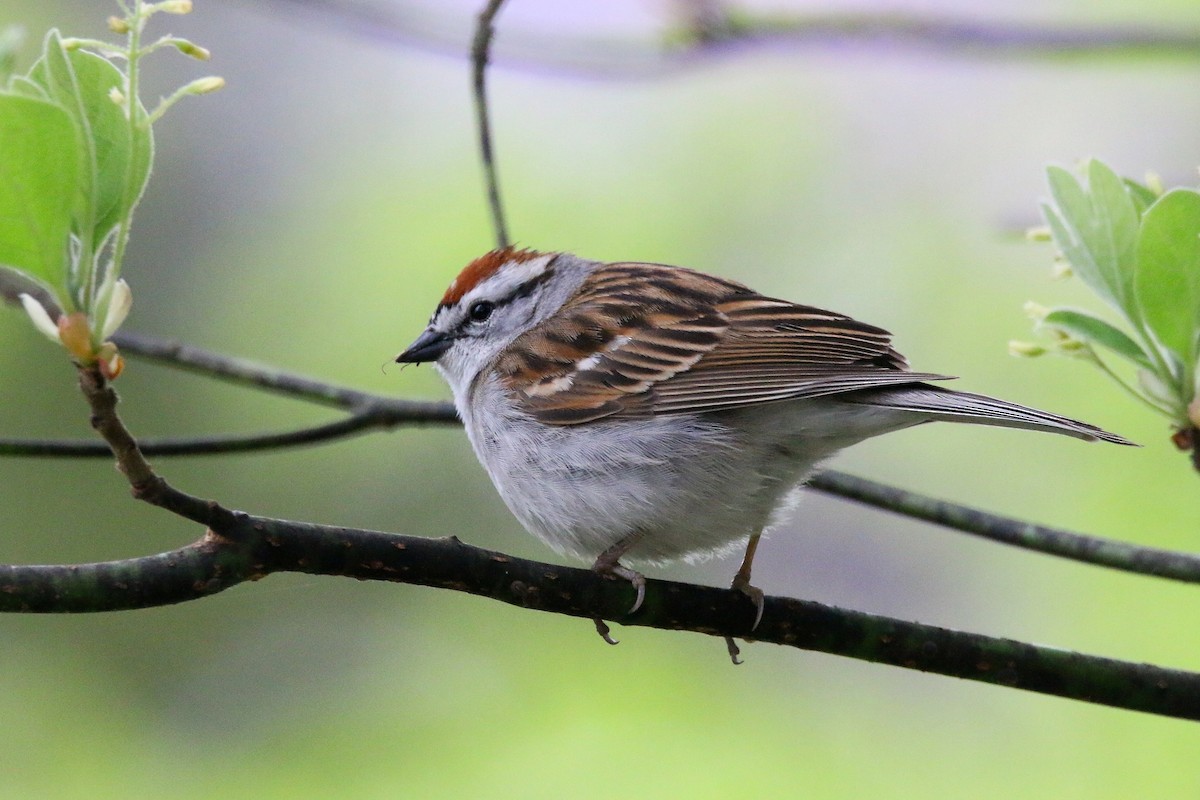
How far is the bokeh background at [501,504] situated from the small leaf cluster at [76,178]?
7.76 ft

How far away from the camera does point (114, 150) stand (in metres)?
1.83

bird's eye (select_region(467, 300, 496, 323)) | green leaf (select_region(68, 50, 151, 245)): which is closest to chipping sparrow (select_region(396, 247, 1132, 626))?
bird's eye (select_region(467, 300, 496, 323))

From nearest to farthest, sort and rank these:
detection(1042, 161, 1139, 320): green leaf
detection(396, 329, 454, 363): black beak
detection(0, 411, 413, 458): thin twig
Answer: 1. detection(1042, 161, 1139, 320): green leaf
2. detection(0, 411, 413, 458): thin twig
3. detection(396, 329, 454, 363): black beak

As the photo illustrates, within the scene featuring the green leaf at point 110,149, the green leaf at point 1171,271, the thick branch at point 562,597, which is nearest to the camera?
the green leaf at point 110,149

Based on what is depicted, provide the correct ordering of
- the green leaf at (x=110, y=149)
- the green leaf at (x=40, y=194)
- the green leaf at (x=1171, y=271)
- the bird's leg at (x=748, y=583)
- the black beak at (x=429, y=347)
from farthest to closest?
the black beak at (x=429, y=347), the bird's leg at (x=748, y=583), the green leaf at (x=1171, y=271), the green leaf at (x=110, y=149), the green leaf at (x=40, y=194)

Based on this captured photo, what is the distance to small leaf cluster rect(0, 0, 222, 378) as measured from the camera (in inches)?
66.0

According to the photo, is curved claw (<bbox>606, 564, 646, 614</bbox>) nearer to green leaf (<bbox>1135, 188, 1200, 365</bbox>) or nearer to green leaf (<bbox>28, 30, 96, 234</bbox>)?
green leaf (<bbox>1135, 188, 1200, 365</bbox>)

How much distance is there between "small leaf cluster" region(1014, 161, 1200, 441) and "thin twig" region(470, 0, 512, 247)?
1.59 metres

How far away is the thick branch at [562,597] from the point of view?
193 cm

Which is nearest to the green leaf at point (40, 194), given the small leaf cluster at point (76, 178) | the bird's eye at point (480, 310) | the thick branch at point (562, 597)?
the small leaf cluster at point (76, 178)

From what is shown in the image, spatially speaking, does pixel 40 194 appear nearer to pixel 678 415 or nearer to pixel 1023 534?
pixel 678 415

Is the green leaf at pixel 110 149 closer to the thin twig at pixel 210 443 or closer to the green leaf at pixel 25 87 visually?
the green leaf at pixel 25 87

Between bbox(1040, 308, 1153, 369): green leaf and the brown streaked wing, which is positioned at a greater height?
bbox(1040, 308, 1153, 369): green leaf

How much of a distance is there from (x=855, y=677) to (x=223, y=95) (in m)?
5.73
